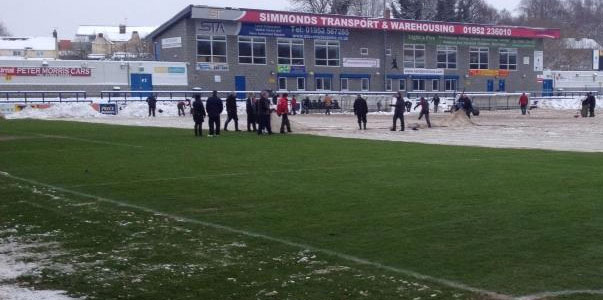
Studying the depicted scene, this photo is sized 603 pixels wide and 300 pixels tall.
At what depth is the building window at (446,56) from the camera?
7662 centimetres

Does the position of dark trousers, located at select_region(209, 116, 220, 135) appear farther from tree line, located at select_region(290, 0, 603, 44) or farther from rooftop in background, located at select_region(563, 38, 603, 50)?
rooftop in background, located at select_region(563, 38, 603, 50)

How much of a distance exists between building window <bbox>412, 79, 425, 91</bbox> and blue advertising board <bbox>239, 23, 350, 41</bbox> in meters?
8.82

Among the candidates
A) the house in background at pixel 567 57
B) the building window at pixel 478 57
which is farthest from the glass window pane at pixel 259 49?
the house in background at pixel 567 57

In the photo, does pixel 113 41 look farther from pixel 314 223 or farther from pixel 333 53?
pixel 314 223

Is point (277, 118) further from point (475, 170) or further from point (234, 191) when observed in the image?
point (234, 191)

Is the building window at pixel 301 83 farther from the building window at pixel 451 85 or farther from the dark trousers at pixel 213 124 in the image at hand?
the dark trousers at pixel 213 124

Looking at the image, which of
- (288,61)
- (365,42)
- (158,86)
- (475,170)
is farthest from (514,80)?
(475,170)

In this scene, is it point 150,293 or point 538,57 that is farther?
point 538,57

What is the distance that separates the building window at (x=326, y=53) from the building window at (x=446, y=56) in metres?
11.8

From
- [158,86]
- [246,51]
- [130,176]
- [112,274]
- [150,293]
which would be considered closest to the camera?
[150,293]

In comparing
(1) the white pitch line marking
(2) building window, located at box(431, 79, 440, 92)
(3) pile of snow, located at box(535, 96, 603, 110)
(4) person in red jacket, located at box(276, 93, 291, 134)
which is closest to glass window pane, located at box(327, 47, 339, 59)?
(2) building window, located at box(431, 79, 440, 92)

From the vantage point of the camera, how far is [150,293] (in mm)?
6398

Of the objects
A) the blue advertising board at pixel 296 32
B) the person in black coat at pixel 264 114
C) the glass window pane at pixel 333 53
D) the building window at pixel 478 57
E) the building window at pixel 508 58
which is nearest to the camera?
the person in black coat at pixel 264 114

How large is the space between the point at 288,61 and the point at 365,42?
27.4 ft
